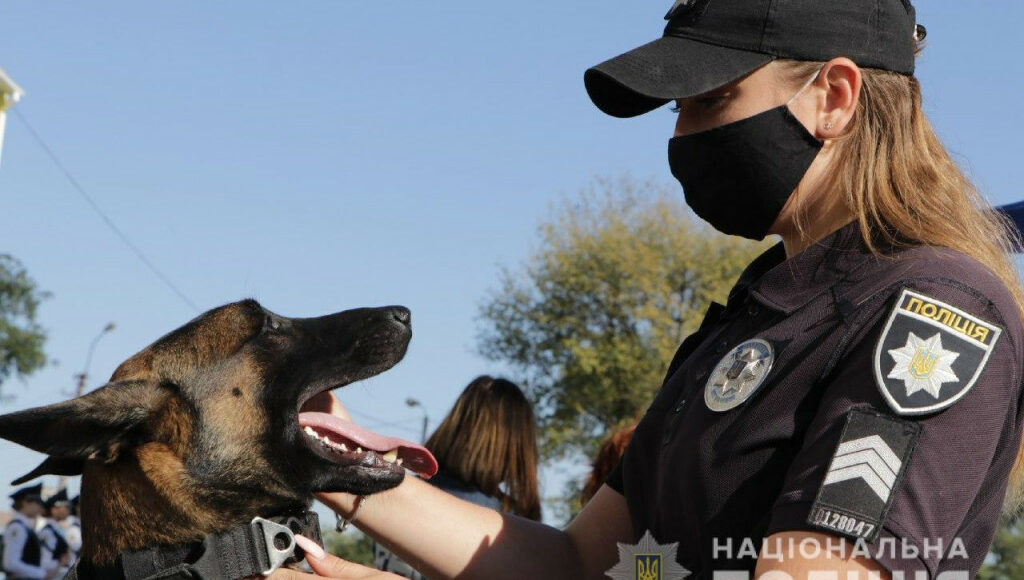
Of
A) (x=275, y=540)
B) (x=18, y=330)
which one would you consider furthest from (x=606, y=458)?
(x=18, y=330)

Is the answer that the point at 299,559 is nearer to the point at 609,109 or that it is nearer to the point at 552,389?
the point at 609,109

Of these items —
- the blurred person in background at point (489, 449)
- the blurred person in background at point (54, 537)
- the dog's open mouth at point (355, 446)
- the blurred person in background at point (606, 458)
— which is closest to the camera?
the dog's open mouth at point (355, 446)

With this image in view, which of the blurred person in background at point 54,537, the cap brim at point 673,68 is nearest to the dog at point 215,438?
the cap brim at point 673,68

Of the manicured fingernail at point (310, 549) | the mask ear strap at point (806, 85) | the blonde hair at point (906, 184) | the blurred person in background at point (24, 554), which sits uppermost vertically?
the blurred person in background at point (24, 554)

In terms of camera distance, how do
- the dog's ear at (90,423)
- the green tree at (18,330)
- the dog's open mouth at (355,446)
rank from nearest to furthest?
the dog's ear at (90,423)
the dog's open mouth at (355,446)
the green tree at (18,330)

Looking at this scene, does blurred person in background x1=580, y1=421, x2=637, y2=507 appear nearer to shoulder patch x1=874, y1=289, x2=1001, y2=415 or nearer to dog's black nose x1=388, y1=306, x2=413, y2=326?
dog's black nose x1=388, y1=306, x2=413, y2=326

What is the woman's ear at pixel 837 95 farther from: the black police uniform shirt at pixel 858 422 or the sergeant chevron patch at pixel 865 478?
the sergeant chevron patch at pixel 865 478

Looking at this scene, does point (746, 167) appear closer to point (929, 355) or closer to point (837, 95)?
point (837, 95)

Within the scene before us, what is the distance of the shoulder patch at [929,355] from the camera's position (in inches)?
74.9

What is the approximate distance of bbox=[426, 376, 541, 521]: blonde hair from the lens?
6016mm

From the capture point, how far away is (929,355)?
1.94 m

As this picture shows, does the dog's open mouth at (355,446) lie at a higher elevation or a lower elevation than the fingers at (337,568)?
higher

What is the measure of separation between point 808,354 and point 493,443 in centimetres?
400

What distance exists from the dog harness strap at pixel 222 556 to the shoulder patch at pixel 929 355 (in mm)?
1637
